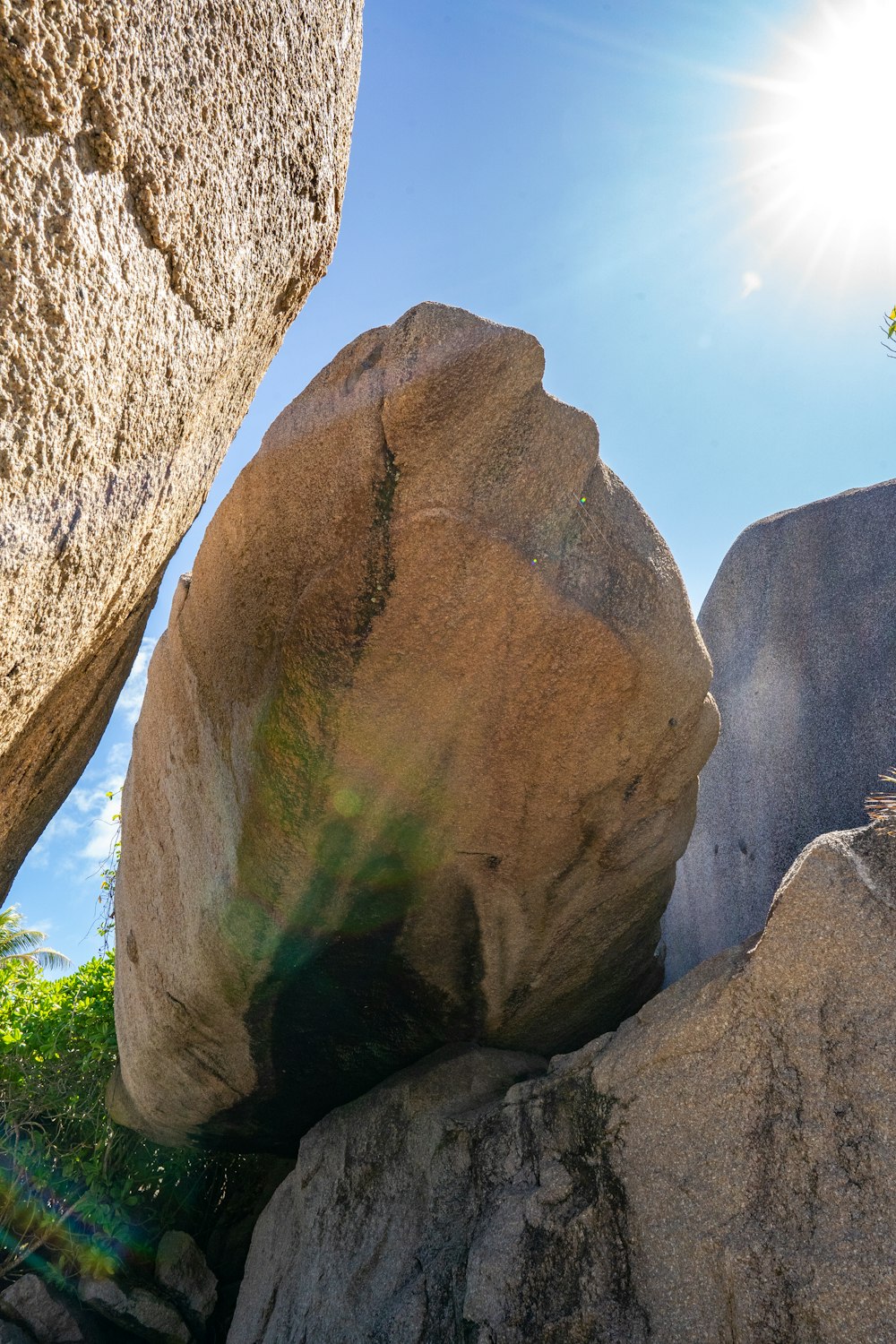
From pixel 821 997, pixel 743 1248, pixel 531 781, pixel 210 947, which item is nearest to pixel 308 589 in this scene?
pixel 531 781

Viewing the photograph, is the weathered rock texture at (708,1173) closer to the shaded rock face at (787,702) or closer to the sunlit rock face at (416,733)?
the sunlit rock face at (416,733)

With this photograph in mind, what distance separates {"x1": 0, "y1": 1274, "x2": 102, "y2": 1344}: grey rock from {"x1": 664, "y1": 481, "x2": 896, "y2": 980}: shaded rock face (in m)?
3.74

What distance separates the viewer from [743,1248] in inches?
84.2

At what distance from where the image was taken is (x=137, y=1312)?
493cm

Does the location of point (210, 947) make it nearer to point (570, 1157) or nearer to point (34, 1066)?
point (570, 1157)

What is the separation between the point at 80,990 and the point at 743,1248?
608cm

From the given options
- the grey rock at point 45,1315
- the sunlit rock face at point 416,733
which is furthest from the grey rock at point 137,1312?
the sunlit rock face at point 416,733

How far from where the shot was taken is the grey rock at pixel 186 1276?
16.7 feet

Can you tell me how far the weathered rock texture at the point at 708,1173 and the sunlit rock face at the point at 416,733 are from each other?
65 cm

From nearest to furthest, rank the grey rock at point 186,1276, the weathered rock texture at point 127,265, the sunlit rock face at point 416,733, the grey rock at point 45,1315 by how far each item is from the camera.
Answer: the weathered rock texture at point 127,265, the sunlit rock face at point 416,733, the grey rock at point 45,1315, the grey rock at point 186,1276

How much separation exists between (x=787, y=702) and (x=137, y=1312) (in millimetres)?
4788

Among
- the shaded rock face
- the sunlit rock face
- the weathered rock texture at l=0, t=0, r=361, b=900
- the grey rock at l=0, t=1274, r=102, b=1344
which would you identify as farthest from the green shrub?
the weathered rock texture at l=0, t=0, r=361, b=900

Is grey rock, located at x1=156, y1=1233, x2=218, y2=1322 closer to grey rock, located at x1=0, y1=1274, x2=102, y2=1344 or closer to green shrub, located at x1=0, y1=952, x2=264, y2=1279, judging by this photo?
green shrub, located at x1=0, y1=952, x2=264, y2=1279

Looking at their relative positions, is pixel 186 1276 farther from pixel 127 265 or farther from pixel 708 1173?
pixel 127 265
